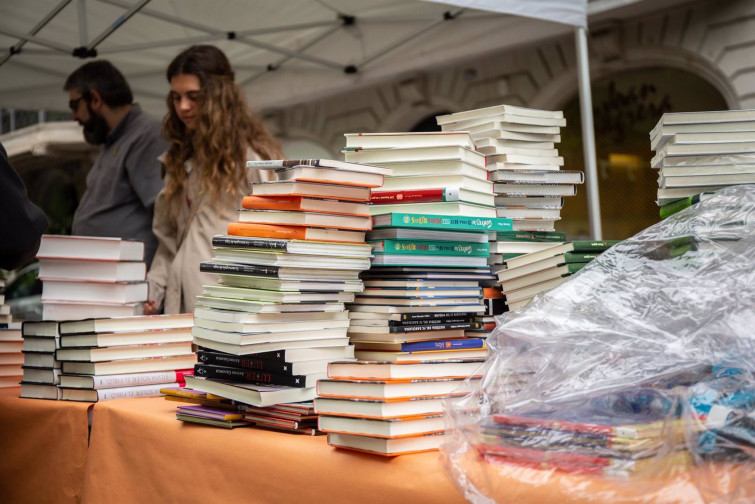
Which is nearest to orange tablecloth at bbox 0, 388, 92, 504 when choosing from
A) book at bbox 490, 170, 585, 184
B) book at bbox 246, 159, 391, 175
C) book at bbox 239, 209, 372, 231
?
book at bbox 239, 209, 372, 231

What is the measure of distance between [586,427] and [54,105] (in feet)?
18.1

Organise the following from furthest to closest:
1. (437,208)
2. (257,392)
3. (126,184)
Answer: (126,184) → (437,208) → (257,392)

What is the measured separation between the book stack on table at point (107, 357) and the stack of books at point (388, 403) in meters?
0.80

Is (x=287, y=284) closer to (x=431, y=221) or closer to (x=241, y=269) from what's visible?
(x=241, y=269)

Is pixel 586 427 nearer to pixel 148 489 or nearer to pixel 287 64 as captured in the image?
pixel 148 489

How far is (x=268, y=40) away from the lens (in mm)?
6086

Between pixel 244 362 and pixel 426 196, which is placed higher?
pixel 426 196

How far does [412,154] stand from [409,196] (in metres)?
0.10

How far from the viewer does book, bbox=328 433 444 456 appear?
116 centimetres

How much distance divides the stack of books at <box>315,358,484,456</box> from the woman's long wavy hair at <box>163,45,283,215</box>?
53.0 inches

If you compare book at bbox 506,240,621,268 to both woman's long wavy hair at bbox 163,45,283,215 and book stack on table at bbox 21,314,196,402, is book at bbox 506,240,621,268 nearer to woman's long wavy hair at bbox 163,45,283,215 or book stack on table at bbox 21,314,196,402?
book stack on table at bbox 21,314,196,402

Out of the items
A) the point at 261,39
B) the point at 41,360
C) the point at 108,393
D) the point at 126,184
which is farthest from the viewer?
the point at 261,39

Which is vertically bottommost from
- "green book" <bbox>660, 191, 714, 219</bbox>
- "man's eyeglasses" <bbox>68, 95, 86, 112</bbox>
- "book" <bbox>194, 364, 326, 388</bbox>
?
"book" <bbox>194, 364, 326, 388</bbox>

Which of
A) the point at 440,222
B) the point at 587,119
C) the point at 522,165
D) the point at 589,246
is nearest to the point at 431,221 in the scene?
the point at 440,222
